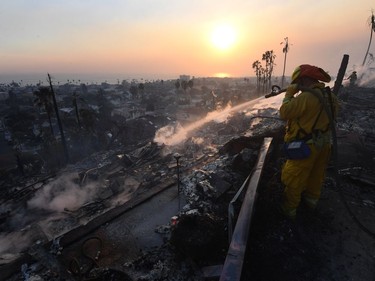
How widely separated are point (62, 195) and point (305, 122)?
12518 mm

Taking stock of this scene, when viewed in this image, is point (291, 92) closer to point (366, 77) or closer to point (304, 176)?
point (304, 176)

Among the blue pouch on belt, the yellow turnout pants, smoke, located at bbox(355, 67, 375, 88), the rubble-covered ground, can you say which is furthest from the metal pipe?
smoke, located at bbox(355, 67, 375, 88)

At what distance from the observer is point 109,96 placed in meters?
75.9

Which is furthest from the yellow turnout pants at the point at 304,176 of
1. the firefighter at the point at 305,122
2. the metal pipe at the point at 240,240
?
the metal pipe at the point at 240,240

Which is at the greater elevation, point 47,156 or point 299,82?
point 299,82

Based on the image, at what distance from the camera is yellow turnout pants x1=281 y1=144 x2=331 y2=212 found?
132 inches

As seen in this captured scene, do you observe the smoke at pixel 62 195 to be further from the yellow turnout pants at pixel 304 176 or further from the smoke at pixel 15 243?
the yellow turnout pants at pixel 304 176

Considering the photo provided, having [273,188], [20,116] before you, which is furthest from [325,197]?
[20,116]

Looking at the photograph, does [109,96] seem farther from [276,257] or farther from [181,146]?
[276,257]

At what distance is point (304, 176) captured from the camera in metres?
3.37

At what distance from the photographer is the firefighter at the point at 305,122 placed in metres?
3.25

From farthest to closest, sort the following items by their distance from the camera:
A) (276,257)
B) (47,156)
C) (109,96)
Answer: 1. (109,96)
2. (47,156)
3. (276,257)

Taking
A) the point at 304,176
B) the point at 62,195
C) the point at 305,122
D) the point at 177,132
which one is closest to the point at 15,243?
the point at 62,195

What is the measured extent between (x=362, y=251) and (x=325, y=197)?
1.18 meters
